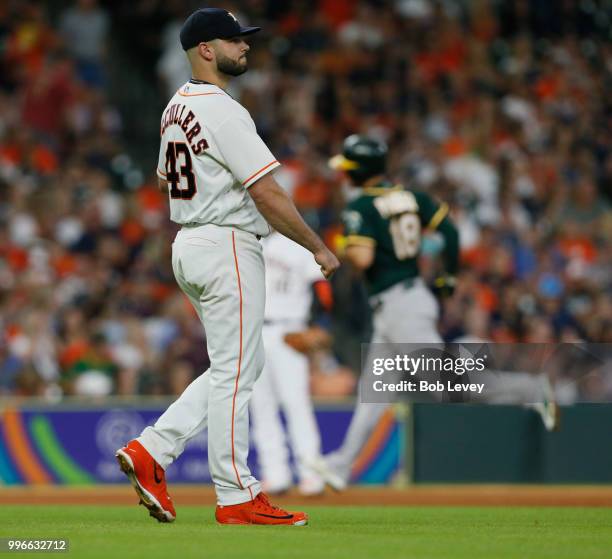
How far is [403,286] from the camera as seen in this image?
9.05 m

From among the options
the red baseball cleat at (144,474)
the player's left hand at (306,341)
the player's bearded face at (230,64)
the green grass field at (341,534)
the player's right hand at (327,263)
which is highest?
the player's bearded face at (230,64)

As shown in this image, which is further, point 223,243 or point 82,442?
point 82,442

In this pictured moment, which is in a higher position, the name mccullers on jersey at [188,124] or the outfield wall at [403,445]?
the name mccullers on jersey at [188,124]

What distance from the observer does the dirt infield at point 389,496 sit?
8.96 m

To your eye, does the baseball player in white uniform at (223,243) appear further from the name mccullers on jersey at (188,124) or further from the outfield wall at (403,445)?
the outfield wall at (403,445)

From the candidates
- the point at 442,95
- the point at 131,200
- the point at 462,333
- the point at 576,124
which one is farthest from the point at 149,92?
the point at 462,333

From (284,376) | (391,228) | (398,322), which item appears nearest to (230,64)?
(391,228)

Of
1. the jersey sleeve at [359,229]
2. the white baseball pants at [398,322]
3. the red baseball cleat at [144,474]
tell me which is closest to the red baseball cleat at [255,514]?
the red baseball cleat at [144,474]

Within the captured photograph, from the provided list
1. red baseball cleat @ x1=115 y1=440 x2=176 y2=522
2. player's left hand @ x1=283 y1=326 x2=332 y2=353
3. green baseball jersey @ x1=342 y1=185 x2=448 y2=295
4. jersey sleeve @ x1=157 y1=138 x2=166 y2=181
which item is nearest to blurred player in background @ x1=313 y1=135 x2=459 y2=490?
green baseball jersey @ x1=342 y1=185 x2=448 y2=295

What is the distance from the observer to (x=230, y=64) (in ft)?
19.9

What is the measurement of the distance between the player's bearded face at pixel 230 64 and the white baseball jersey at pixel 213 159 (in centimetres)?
10

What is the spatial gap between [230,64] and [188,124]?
0.34 m

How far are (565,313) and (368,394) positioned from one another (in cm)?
487

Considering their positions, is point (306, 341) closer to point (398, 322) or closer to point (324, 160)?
point (398, 322)
